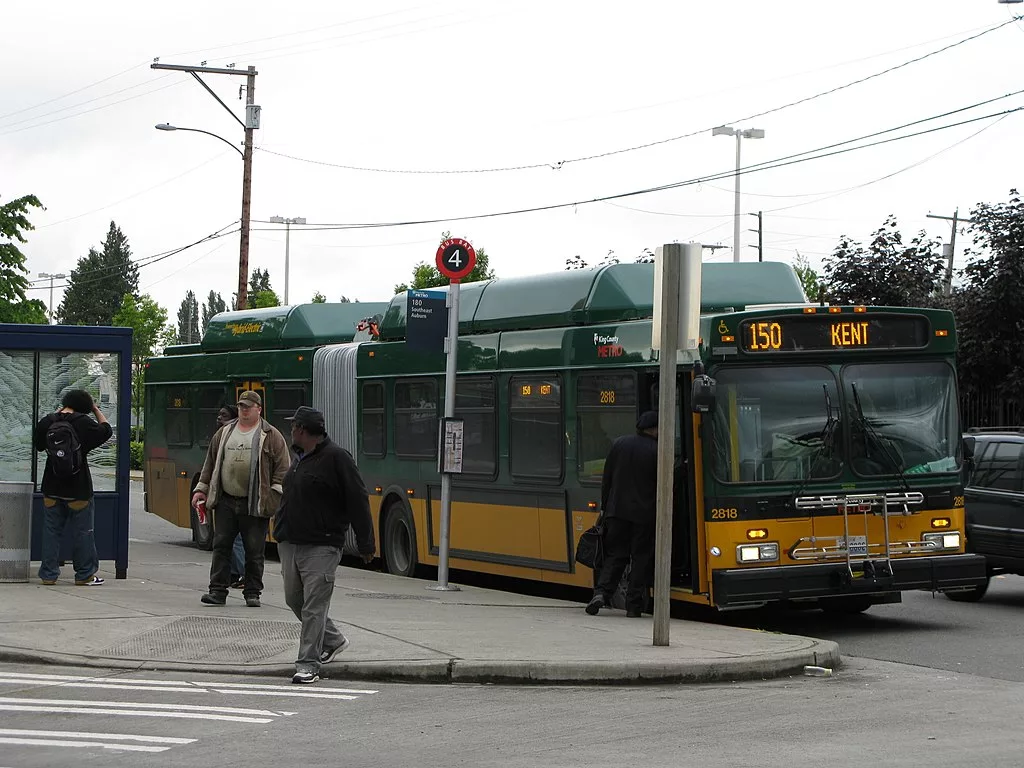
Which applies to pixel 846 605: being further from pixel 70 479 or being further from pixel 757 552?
pixel 70 479

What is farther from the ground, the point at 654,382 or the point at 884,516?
the point at 654,382

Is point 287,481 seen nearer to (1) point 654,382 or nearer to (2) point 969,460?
(1) point 654,382

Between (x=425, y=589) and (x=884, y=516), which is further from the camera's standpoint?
(x=425, y=589)

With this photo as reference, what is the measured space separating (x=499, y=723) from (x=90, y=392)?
26.8 ft

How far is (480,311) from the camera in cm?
1655

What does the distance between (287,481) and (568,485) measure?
5138mm

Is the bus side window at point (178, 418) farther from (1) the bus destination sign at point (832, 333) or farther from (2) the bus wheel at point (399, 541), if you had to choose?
(1) the bus destination sign at point (832, 333)

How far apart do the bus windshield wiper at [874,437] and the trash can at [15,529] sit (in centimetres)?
748

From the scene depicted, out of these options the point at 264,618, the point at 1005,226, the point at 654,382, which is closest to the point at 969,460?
the point at 654,382

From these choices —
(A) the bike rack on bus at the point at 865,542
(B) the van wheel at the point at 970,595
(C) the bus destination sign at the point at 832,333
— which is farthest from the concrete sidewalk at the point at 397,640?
(B) the van wheel at the point at 970,595

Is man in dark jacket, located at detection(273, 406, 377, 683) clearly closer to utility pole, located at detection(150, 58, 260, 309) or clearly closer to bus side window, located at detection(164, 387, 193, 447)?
bus side window, located at detection(164, 387, 193, 447)

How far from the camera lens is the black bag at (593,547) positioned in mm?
13578

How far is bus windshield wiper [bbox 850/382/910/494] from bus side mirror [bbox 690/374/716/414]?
1.79m

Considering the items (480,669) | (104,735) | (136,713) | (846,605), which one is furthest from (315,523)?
(846,605)
